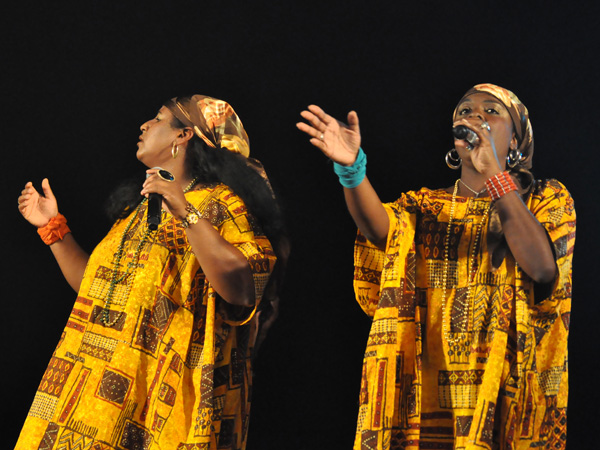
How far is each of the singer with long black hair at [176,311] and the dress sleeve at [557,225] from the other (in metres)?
0.72

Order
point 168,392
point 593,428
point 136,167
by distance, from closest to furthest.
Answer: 1. point 168,392
2. point 593,428
3. point 136,167

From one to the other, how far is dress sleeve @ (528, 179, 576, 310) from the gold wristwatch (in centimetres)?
87

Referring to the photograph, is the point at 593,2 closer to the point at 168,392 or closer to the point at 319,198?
the point at 319,198

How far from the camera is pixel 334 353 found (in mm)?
2932

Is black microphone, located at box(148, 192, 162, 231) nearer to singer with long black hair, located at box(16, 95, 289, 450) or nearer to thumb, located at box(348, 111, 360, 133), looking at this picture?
singer with long black hair, located at box(16, 95, 289, 450)

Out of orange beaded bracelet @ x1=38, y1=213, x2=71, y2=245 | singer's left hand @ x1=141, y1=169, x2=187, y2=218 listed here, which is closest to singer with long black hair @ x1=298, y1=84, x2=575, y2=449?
singer's left hand @ x1=141, y1=169, x2=187, y2=218

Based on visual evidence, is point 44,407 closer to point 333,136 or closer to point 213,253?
point 213,253

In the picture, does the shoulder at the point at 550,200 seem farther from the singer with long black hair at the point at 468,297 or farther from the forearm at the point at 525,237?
the forearm at the point at 525,237

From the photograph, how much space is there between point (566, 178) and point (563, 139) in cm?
12

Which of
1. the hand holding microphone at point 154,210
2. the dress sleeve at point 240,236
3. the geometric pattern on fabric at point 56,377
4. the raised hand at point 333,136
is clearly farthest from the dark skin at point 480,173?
the geometric pattern on fabric at point 56,377

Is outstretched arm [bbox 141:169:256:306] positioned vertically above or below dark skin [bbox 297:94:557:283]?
below

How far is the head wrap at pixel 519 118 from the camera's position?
245cm

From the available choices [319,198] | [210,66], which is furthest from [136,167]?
[319,198]

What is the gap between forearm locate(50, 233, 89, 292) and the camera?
2.69 m
